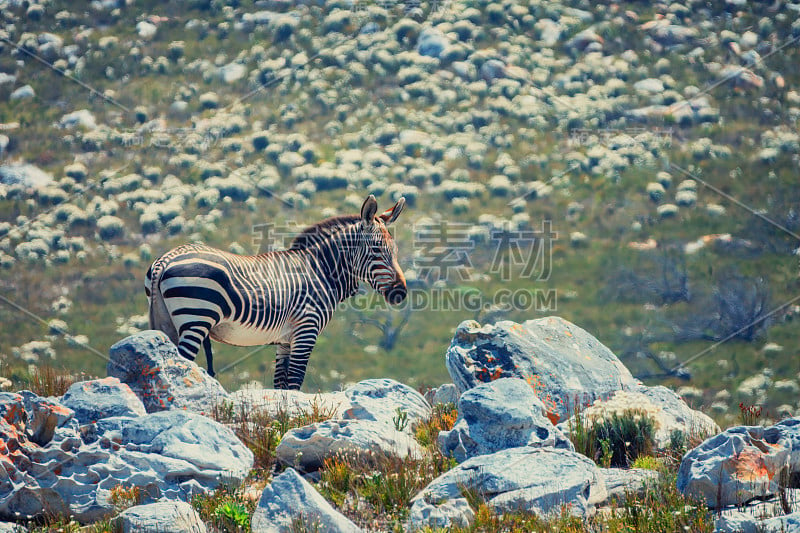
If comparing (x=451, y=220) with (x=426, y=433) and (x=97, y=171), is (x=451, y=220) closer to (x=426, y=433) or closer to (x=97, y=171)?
(x=97, y=171)

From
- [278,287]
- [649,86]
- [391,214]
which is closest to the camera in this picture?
[278,287]

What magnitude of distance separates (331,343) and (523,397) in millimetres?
34476

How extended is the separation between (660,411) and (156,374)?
21.7ft

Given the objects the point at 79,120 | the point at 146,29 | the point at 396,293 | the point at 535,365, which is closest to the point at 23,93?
the point at 79,120

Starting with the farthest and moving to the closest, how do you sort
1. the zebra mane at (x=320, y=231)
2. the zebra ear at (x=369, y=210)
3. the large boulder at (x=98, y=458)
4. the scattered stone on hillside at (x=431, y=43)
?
the scattered stone on hillside at (x=431, y=43) < the zebra mane at (x=320, y=231) < the zebra ear at (x=369, y=210) < the large boulder at (x=98, y=458)

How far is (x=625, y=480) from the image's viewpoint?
10.1 m

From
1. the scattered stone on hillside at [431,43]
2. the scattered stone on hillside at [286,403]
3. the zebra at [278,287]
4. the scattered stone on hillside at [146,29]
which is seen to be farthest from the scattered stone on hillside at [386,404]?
the scattered stone on hillside at [146,29]

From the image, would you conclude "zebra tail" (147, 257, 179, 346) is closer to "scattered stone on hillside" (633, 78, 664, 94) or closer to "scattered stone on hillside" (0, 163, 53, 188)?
"scattered stone on hillside" (0, 163, 53, 188)

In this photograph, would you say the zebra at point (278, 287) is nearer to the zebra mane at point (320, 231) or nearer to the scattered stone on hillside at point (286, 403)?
the zebra mane at point (320, 231)

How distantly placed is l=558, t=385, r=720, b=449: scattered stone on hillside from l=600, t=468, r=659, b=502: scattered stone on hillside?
123 centimetres

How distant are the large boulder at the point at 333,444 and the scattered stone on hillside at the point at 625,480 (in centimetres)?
225

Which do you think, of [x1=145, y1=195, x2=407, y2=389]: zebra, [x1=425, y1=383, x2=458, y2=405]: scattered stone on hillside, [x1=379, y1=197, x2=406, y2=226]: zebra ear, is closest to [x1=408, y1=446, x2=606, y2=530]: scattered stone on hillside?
[x1=425, y1=383, x2=458, y2=405]: scattered stone on hillside

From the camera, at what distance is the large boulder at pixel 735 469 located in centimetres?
929

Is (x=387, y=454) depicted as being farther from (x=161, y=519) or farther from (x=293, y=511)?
(x=161, y=519)
